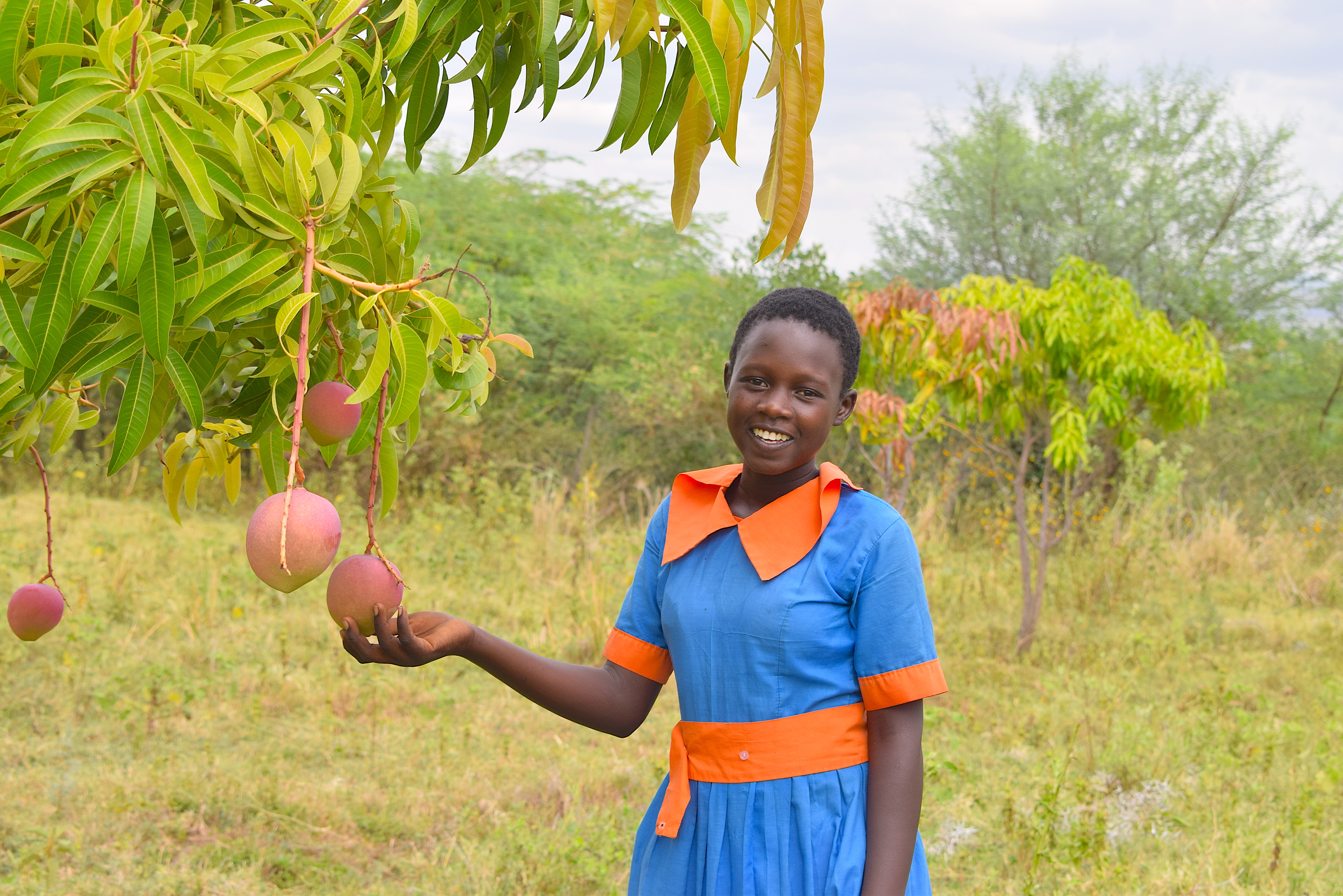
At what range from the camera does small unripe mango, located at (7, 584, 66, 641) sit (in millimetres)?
1211

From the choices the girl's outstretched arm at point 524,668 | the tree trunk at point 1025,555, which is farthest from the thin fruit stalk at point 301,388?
the tree trunk at point 1025,555

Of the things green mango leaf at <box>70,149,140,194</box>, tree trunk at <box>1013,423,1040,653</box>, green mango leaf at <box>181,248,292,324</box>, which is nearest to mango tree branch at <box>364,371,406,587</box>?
green mango leaf at <box>181,248,292,324</box>

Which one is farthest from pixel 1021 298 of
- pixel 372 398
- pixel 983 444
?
pixel 372 398

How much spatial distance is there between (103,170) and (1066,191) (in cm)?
1089

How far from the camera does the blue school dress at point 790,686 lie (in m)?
1.23

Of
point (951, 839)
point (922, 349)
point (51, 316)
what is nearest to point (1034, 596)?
point (922, 349)

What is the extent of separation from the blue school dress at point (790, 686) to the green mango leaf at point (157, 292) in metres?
0.73

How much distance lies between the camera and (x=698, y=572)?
4.41ft

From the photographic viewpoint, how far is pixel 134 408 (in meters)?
0.83

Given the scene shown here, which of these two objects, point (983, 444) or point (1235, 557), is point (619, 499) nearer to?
point (983, 444)

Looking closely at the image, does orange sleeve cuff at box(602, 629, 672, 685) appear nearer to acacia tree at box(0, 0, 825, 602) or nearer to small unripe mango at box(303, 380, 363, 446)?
acacia tree at box(0, 0, 825, 602)

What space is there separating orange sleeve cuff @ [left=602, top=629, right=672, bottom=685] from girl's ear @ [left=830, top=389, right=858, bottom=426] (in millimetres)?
390

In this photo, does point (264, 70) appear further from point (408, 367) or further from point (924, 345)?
point (924, 345)

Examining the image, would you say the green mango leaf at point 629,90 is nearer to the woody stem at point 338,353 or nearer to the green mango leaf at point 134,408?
the woody stem at point 338,353
